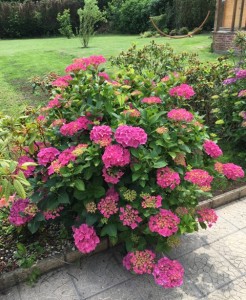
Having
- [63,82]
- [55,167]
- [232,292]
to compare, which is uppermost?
[63,82]

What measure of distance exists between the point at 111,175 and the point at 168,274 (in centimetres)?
71

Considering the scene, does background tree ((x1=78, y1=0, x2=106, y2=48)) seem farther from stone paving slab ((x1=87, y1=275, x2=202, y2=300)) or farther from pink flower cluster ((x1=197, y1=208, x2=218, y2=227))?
stone paving slab ((x1=87, y1=275, x2=202, y2=300))

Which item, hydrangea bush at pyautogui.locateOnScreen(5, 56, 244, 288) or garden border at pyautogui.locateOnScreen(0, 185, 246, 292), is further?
garden border at pyautogui.locateOnScreen(0, 185, 246, 292)

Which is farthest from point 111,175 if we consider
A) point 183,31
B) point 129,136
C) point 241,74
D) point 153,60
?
point 183,31

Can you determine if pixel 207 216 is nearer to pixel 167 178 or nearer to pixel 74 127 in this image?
pixel 167 178

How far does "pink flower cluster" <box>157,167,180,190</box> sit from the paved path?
72cm

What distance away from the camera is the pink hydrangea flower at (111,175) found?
2.04 metres

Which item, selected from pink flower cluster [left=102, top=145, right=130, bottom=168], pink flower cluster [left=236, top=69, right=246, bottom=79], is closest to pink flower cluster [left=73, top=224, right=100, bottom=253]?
pink flower cluster [left=102, top=145, right=130, bottom=168]

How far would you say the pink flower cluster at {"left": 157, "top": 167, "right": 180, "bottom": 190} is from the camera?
2076mm

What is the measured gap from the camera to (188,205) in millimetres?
2348

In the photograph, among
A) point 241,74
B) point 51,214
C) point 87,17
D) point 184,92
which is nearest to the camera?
point 51,214

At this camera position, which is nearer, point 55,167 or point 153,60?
point 55,167

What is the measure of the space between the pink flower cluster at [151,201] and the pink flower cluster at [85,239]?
1.31 ft

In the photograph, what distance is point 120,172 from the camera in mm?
2074
